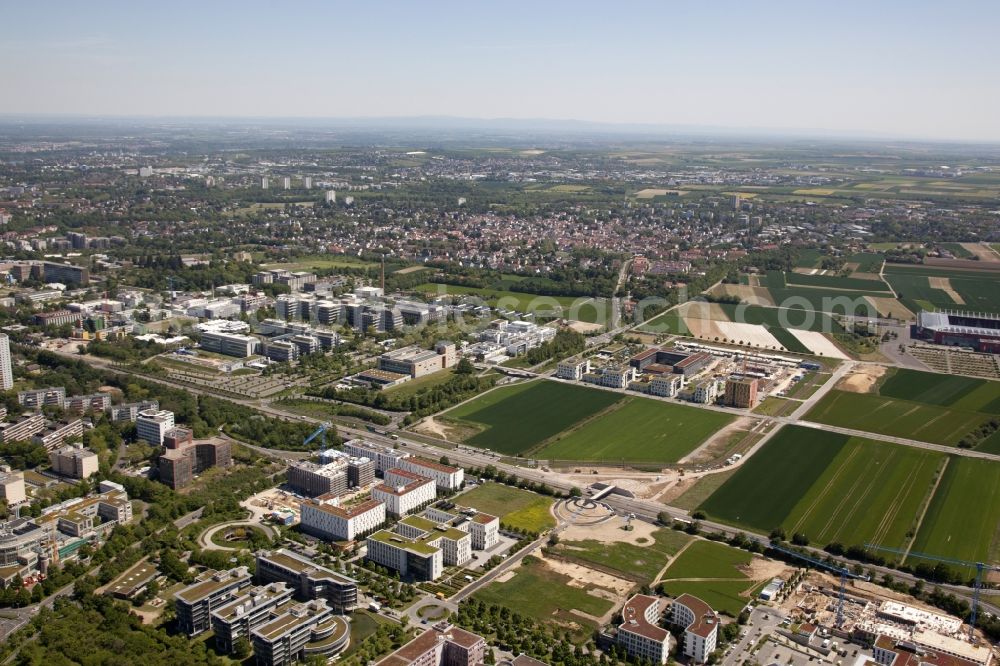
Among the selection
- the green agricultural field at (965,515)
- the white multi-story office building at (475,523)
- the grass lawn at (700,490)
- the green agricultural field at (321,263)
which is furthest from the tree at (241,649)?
the green agricultural field at (321,263)

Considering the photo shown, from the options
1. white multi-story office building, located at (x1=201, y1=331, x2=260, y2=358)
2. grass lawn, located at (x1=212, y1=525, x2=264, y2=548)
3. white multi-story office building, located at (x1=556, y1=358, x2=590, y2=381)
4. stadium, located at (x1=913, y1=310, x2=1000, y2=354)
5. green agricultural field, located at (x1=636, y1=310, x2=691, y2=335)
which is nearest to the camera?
grass lawn, located at (x1=212, y1=525, x2=264, y2=548)

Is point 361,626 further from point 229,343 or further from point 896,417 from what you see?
point 229,343

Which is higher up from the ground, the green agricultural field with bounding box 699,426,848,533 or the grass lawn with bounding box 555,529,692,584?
the green agricultural field with bounding box 699,426,848,533

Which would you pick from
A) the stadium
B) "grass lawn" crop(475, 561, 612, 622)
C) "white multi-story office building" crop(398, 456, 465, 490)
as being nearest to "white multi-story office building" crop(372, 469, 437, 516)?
"white multi-story office building" crop(398, 456, 465, 490)

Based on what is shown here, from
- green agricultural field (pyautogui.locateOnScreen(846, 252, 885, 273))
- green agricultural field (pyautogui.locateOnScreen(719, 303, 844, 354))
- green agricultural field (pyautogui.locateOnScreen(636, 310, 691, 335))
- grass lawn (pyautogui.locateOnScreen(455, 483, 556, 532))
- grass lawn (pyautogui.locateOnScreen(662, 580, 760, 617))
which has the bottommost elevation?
grass lawn (pyautogui.locateOnScreen(662, 580, 760, 617))

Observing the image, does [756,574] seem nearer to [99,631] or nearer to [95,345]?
[99,631]

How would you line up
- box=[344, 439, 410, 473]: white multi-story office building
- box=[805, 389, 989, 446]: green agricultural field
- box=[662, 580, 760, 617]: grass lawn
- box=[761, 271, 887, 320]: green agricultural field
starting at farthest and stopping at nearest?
box=[761, 271, 887, 320]: green agricultural field → box=[805, 389, 989, 446]: green agricultural field → box=[344, 439, 410, 473]: white multi-story office building → box=[662, 580, 760, 617]: grass lawn

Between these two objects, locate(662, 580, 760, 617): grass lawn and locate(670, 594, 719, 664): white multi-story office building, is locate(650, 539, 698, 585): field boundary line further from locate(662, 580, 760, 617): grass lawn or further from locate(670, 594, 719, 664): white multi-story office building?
locate(670, 594, 719, 664): white multi-story office building

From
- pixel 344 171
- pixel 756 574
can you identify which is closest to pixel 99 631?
pixel 756 574

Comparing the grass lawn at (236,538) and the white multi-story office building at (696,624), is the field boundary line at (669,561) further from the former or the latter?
the grass lawn at (236,538)
